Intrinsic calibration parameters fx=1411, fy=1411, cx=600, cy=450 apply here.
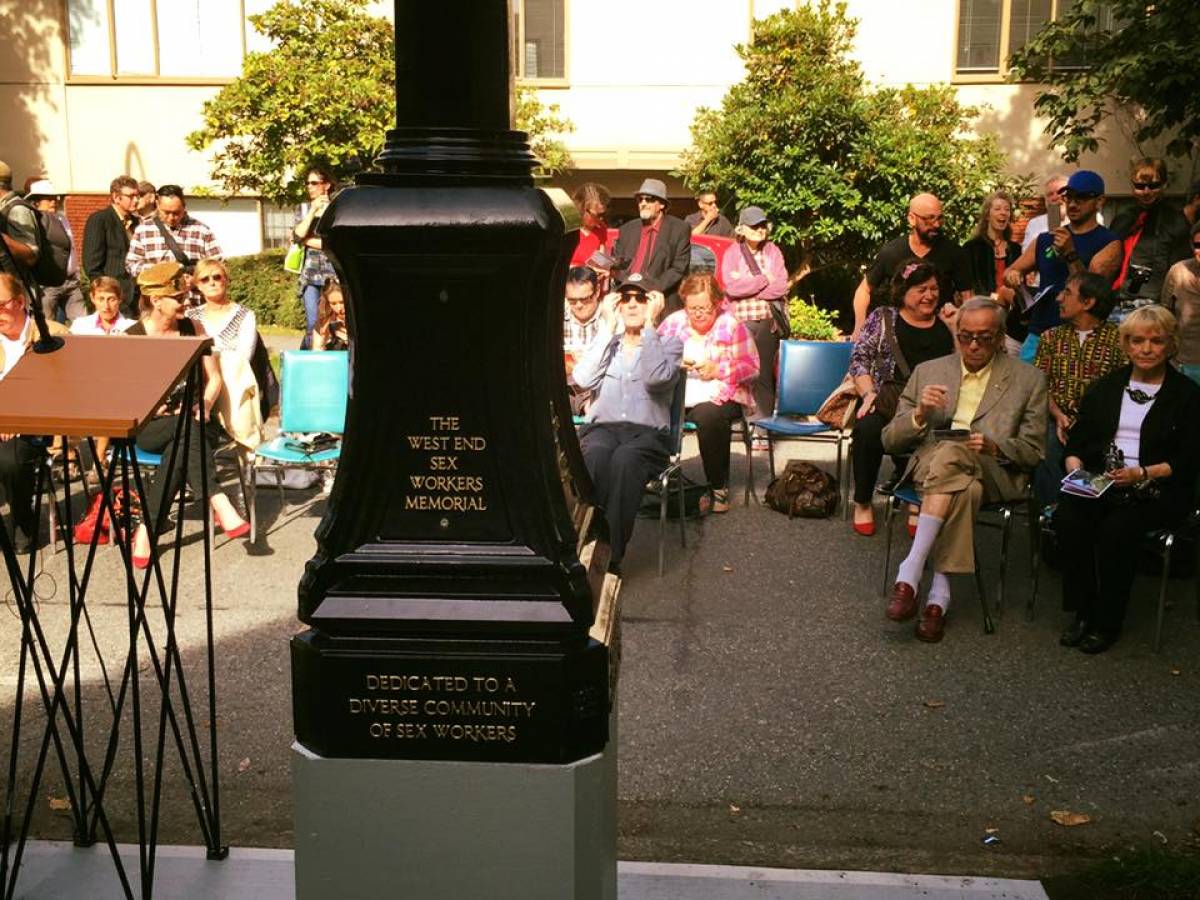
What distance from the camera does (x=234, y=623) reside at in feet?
22.2

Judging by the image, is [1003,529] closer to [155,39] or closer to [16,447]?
[16,447]

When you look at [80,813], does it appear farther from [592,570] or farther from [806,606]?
[806,606]

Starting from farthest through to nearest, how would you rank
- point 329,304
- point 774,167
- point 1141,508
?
point 774,167
point 329,304
point 1141,508

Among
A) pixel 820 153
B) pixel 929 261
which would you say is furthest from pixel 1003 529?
pixel 820 153

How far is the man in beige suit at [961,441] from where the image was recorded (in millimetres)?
6555

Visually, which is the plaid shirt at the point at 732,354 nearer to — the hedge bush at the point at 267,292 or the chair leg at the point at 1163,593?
the chair leg at the point at 1163,593

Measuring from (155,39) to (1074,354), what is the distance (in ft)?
56.0

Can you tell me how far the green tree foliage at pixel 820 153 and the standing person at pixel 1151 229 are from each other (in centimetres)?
590

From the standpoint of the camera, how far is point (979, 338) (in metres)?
6.89

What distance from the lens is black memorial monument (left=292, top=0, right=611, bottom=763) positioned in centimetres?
294

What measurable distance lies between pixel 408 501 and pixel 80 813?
6.51 feet

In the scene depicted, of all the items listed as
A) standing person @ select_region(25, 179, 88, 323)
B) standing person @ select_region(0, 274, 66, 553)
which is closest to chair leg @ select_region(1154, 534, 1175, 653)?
standing person @ select_region(0, 274, 66, 553)

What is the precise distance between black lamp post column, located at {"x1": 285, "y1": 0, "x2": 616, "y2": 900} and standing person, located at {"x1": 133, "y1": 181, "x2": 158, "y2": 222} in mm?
9129

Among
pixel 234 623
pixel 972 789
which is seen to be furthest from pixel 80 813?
pixel 972 789
